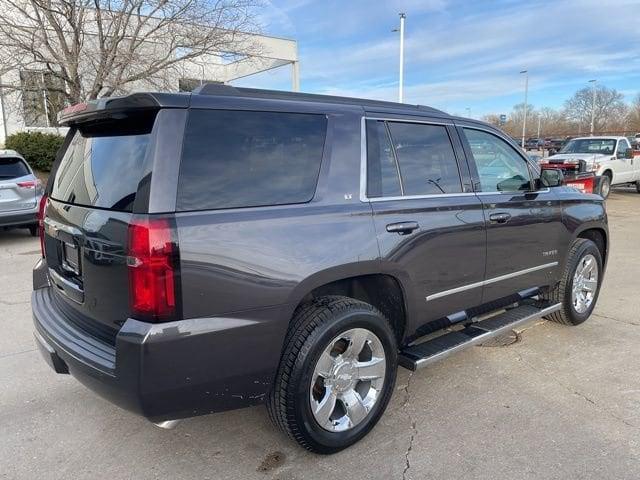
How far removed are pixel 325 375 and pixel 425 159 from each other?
158 cm

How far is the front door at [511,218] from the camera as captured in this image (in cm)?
384

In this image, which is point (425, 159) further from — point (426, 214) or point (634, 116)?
point (634, 116)

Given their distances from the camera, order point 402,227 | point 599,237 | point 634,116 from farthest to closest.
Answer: point 634,116
point 599,237
point 402,227

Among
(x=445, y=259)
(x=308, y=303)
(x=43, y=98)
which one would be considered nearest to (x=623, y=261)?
(x=445, y=259)

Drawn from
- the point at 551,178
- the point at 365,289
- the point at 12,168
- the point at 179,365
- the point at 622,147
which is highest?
the point at 622,147

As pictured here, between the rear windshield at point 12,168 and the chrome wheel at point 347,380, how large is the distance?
26.2 ft

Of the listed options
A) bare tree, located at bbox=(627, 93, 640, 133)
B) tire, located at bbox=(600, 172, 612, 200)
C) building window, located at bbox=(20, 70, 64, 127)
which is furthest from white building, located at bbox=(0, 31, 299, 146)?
bare tree, located at bbox=(627, 93, 640, 133)

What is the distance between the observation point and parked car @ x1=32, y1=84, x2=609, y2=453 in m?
2.35

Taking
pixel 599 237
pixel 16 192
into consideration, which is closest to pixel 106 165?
pixel 599 237

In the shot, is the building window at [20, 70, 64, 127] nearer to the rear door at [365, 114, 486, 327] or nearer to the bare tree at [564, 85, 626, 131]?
the rear door at [365, 114, 486, 327]

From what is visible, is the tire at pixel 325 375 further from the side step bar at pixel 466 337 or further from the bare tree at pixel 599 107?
the bare tree at pixel 599 107

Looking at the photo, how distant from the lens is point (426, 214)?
3312 mm

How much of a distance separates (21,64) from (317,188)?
14578mm

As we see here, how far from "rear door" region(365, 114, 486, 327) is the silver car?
7.59m
